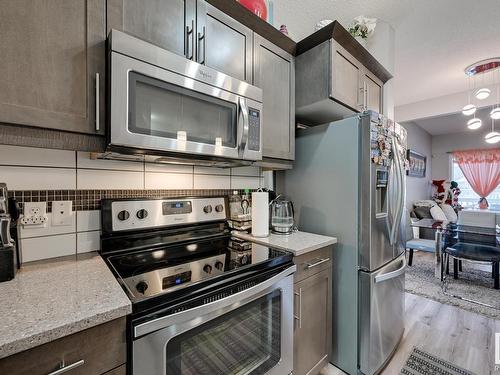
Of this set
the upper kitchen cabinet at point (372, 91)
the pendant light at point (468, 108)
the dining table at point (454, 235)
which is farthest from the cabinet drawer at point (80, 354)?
the pendant light at point (468, 108)

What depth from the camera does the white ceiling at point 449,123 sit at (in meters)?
4.64

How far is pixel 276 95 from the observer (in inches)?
62.0

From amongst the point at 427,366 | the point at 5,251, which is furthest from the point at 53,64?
the point at 427,366

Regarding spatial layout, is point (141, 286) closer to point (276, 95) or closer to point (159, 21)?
point (159, 21)

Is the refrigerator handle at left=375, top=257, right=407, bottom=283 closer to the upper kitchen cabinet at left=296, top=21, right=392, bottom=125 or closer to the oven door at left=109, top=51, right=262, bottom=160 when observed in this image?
the oven door at left=109, top=51, right=262, bottom=160

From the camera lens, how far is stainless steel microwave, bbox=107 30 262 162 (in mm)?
895

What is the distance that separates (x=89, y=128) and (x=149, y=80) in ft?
0.99

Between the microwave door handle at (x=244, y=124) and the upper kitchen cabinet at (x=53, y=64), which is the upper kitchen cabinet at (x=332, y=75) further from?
the upper kitchen cabinet at (x=53, y=64)

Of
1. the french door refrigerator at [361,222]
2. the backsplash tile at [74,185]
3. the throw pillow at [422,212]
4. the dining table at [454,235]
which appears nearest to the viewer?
the backsplash tile at [74,185]

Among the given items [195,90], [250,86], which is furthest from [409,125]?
[195,90]

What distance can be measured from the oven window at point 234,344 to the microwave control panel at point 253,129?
0.77 meters

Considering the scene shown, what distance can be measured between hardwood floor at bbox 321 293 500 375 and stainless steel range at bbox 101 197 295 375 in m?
0.88

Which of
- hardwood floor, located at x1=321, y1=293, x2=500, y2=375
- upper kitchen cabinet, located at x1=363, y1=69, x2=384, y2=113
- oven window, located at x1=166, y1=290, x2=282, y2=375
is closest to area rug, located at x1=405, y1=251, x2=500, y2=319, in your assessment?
hardwood floor, located at x1=321, y1=293, x2=500, y2=375

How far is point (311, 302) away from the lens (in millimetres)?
1366
